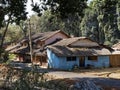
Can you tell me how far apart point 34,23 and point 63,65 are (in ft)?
218

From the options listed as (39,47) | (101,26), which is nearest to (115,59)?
(39,47)

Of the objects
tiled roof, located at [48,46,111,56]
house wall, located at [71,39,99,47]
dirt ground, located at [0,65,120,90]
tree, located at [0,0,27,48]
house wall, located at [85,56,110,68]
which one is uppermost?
tree, located at [0,0,27,48]

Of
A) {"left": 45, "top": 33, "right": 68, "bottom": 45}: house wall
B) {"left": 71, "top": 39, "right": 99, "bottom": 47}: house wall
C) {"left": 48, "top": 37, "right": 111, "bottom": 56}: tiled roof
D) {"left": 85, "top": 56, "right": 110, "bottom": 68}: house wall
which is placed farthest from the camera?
{"left": 45, "top": 33, "right": 68, "bottom": 45}: house wall

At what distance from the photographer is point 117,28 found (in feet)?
245

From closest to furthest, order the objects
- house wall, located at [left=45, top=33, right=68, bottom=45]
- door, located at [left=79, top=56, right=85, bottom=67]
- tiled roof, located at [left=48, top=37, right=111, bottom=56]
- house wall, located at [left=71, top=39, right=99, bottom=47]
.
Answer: tiled roof, located at [left=48, top=37, right=111, bottom=56], door, located at [left=79, top=56, right=85, bottom=67], house wall, located at [left=71, top=39, right=99, bottom=47], house wall, located at [left=45, top=33, right=68, bottom=45]

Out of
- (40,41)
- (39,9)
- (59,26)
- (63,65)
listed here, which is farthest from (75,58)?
(59,26)

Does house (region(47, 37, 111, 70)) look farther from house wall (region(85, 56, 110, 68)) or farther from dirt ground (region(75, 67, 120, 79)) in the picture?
dirt ground (region(75, 67, 120, 79))

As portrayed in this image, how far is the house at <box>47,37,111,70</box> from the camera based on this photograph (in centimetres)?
4834

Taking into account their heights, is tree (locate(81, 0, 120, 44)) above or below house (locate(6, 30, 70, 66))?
above

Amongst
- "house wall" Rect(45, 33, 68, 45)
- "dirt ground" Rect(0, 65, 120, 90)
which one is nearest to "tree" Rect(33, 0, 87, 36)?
"dirt ground" Rect(0, 65, 120, 90)

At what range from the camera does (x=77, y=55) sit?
159 ft

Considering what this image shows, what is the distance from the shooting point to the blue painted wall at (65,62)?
48281 millimetres

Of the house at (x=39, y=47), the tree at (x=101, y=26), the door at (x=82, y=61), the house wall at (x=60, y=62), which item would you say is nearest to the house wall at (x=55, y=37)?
the house at (x=39, y=47)

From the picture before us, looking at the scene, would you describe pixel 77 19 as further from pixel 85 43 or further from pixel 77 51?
pixel 77 51
